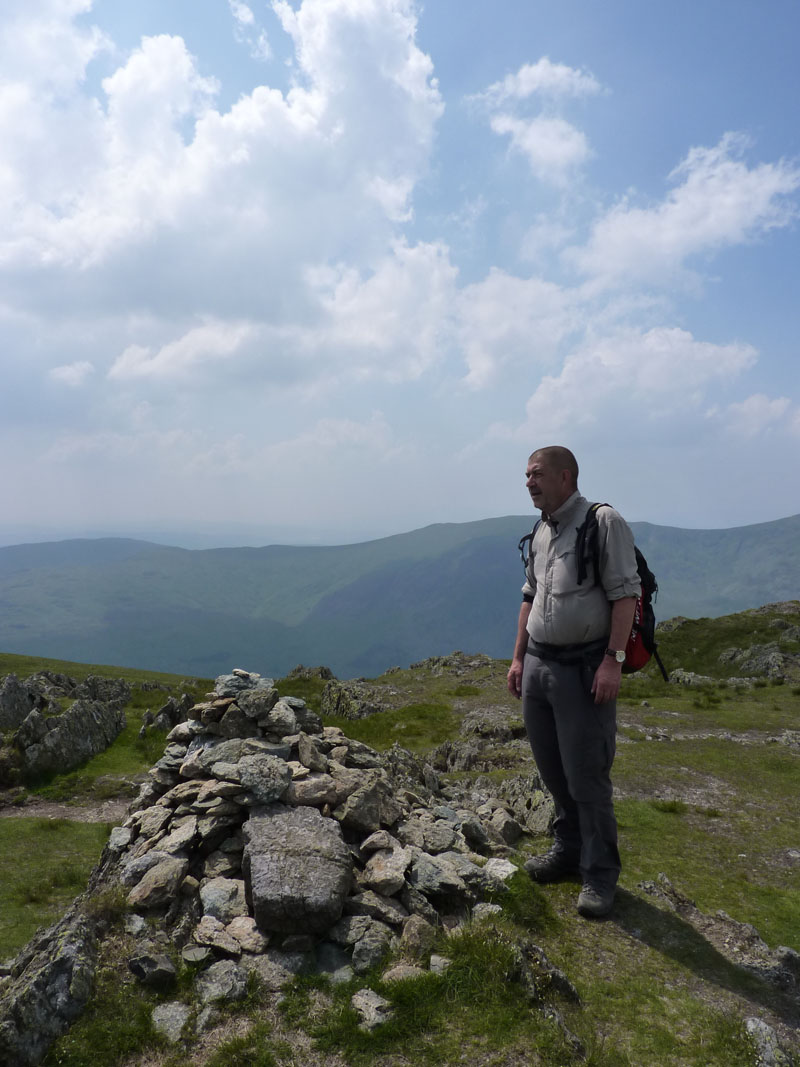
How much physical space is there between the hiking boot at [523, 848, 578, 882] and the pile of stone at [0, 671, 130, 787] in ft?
75.1

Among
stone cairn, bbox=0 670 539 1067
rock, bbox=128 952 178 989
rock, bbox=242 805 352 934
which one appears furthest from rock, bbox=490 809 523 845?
rock, bbox=128 952 178 989

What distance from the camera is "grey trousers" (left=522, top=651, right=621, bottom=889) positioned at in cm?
795

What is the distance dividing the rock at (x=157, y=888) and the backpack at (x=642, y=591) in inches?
271

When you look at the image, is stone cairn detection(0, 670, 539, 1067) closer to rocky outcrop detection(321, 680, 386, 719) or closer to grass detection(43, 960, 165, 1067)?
grass detection(43, 960, 165, 1067)

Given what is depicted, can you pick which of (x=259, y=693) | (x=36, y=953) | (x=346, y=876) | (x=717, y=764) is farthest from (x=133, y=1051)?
(x=717, y=764)

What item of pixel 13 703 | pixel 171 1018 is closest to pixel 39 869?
pixel 171 1018

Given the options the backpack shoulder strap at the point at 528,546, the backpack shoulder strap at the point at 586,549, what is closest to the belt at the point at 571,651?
the backpack shoulder strap at the point at 586,549

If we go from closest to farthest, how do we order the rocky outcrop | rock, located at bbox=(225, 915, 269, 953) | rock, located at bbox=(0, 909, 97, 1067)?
rock, located at bbox=(0, 909, 97, 1067) → rock, located at bbox=(225, 915, 269, 953) → the rocky outcrop

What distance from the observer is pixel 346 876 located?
7332 millimetres

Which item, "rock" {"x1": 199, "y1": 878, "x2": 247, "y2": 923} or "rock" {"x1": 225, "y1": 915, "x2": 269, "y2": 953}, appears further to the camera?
"rock" {"x1": 199, "y1": 878, "x2": 247, "y2": 923}

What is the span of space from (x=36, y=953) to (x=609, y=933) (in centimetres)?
759

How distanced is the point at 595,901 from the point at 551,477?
644 cm

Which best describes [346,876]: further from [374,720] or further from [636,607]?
[374,720]

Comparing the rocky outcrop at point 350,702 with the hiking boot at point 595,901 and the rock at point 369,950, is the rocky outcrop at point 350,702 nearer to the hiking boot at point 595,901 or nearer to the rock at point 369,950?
the hiking boot at point 595,901
